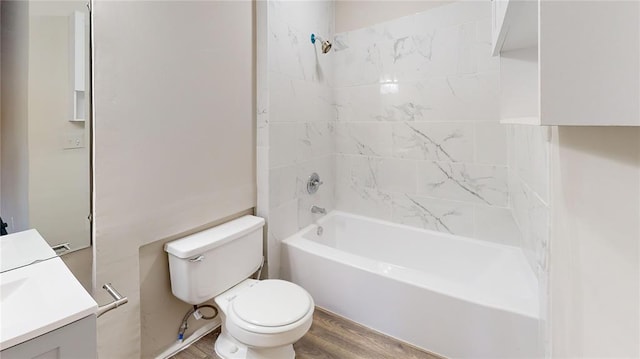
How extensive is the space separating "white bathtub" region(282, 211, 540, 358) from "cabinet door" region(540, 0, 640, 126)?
115 centimetres

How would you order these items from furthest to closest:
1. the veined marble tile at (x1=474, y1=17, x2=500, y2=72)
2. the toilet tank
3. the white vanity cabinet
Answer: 1. the veined marble tile at (x1=474, y1=17, x2=500, y2=72)
2. the toilet tank
3. the white vanity cabinet

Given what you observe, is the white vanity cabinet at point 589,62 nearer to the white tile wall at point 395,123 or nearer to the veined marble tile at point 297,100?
the white tile wall at point 395,123

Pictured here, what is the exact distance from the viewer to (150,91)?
144 cm

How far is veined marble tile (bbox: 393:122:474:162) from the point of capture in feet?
7.04

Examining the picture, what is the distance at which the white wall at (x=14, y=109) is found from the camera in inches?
43.0

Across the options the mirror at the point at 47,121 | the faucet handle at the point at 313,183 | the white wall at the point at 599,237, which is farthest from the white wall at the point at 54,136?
the white wall at the point at 599,237

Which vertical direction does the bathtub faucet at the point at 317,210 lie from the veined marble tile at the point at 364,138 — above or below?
below

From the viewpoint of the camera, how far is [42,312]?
80 centimetres

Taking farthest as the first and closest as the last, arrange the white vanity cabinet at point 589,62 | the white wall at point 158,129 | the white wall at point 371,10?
the white wall at point 371,10 → the white wall at point 158,129 → the white vanity cabinet at point 589,62

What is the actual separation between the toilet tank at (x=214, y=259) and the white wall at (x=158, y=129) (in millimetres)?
94

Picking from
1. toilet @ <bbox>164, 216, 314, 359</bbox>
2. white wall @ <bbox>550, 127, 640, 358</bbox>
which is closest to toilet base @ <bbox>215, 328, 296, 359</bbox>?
toilet @ <bbox>164, 216, 314, 359</bbox>

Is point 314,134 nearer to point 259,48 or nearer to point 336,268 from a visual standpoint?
point 259,48

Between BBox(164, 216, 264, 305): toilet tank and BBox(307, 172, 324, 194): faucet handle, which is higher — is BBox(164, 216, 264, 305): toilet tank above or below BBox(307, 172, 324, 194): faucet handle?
below

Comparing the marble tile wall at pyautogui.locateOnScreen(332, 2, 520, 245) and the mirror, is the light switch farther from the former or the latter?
the marble tile wall at pyautogui.locateOnScreen(332, 2, 520, 245)
